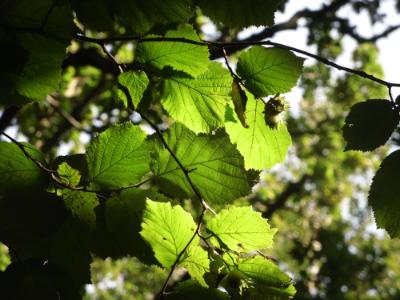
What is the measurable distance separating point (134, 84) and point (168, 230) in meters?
0.32

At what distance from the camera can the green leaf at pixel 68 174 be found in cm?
77

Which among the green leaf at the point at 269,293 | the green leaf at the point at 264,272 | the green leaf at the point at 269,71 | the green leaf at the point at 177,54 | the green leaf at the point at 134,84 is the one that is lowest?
the green leaf at the point at 269,293

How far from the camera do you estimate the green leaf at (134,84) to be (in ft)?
2.72

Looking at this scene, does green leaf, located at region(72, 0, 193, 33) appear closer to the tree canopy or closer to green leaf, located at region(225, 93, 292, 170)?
the tree canopy

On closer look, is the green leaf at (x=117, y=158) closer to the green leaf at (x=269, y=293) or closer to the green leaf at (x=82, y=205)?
the green leaf at (x=82, y=205)

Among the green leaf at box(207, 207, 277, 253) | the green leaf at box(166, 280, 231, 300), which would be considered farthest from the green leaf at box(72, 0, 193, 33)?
the green leaf at box(166, 280, 231, 300)

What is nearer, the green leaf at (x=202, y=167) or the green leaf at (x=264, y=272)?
the green leaf at (x=264, y=272)

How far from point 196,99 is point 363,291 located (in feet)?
27.4

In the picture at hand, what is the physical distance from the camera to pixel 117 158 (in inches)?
32.2

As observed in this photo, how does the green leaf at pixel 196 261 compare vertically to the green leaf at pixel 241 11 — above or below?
below

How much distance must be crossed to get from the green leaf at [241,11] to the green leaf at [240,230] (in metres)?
0.36

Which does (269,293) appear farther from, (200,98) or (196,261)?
(200,98)

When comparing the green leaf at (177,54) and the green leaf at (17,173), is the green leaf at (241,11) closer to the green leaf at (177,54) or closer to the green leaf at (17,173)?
the green leaf at (177,54)

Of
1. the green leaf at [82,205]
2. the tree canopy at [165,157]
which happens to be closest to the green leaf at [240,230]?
the tree canopy at [165,157]
